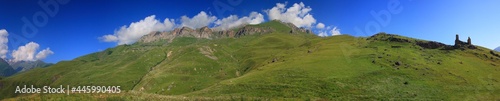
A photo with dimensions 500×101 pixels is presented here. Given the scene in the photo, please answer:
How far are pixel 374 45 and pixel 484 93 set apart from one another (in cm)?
8148

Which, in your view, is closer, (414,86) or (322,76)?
(414,86)

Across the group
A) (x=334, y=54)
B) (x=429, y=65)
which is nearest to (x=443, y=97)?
(x=429, y=65)

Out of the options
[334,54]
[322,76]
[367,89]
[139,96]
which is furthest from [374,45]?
[139,96]

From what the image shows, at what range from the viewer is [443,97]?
90.8m

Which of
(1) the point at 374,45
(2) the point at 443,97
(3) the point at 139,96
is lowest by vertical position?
(2) the point at 443,97

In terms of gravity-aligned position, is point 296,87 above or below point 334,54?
below

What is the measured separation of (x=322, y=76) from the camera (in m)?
116

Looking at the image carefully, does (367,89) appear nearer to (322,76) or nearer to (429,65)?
(322,76)

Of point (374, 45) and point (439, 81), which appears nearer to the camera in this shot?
point (439, 81)

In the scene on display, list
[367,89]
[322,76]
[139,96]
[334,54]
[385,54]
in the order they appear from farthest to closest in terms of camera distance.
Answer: [334,54], [385,54], [322,76], [367,89], [139,96]

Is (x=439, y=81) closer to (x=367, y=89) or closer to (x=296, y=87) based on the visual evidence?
(x=367, y=89)

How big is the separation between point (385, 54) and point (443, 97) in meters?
54.6

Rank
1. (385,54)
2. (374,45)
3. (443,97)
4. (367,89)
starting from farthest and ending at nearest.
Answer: (374,45) → (385,54) → (367,89) → (443,97)

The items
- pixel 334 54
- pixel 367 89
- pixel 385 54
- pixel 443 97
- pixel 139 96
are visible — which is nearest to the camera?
pixel 139 96
